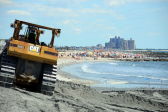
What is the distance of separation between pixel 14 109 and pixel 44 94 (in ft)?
11.8

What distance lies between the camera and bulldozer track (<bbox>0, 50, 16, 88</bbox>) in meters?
12.0

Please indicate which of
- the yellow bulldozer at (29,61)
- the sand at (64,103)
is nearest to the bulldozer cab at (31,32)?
the yellow bulldozer at (29,61)

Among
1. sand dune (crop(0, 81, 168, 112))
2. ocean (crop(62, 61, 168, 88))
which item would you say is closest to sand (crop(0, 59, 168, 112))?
sand dune (crop(0, 81, 168, 112))

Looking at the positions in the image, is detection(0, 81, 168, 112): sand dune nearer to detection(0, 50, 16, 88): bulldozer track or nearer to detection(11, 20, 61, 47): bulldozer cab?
Result: detection(0, 50, 16, 88): bulldozer track

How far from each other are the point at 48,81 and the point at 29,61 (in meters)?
1.14

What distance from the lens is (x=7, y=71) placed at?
12.1 m

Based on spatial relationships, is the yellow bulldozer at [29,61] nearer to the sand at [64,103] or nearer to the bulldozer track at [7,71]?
the bulldozer track at [7,71]

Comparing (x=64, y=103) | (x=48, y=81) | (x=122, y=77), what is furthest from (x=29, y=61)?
(x=122, y=77)

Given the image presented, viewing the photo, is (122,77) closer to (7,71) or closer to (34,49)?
(34,49)

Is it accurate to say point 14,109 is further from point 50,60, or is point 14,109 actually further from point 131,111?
point 131,111

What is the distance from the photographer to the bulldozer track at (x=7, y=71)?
12023mm

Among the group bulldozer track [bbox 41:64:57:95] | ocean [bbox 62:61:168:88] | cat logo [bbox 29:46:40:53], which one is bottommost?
ocean [bbox 62:61:168:88]

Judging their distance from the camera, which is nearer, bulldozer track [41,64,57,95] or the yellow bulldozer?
the yellow bulldozer

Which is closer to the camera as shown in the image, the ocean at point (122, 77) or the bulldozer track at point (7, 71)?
the bulldozer track at point (7, 71)
